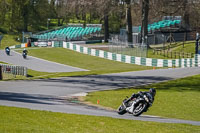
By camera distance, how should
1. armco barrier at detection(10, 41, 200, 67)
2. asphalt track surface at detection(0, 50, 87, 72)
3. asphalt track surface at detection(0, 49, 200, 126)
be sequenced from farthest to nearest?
asphalt track surface at detection(0, 50, 87, 72)
armco barrier at detection(10, 41, 200, 67)
asphalt track surface at detection(0, 49, 200, 126)

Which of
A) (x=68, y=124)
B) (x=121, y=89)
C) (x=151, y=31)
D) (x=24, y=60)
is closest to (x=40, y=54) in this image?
(x=24, y=60)

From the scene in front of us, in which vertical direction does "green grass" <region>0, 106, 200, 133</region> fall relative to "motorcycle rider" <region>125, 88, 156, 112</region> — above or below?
below

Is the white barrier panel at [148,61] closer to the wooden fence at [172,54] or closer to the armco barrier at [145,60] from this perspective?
the armco barrier at [145,60]

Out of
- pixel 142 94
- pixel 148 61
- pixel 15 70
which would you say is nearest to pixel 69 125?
pixel 142 94

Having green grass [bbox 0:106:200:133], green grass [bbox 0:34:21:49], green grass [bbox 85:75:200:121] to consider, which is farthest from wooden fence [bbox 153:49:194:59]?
green grass [bbox 0:106:200:133]

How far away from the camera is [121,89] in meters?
28.0

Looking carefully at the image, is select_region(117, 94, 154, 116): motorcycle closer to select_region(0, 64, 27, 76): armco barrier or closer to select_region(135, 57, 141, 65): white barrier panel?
select_region(0, 64, 27, 76): armco barrier

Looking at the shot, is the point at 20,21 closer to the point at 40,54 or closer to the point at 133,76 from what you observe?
the point at 40,54

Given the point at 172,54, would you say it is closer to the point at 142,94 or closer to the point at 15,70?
the point at 15,70

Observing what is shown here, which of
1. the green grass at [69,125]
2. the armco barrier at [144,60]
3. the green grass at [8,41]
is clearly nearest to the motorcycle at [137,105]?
the green grass at [69,125]

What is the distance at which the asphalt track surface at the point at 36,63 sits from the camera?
1726 inches

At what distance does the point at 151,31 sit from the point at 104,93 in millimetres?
46898

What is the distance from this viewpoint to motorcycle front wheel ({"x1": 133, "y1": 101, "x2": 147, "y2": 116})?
1563 cm

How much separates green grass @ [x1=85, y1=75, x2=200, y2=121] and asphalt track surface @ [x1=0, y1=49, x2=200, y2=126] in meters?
1.57
